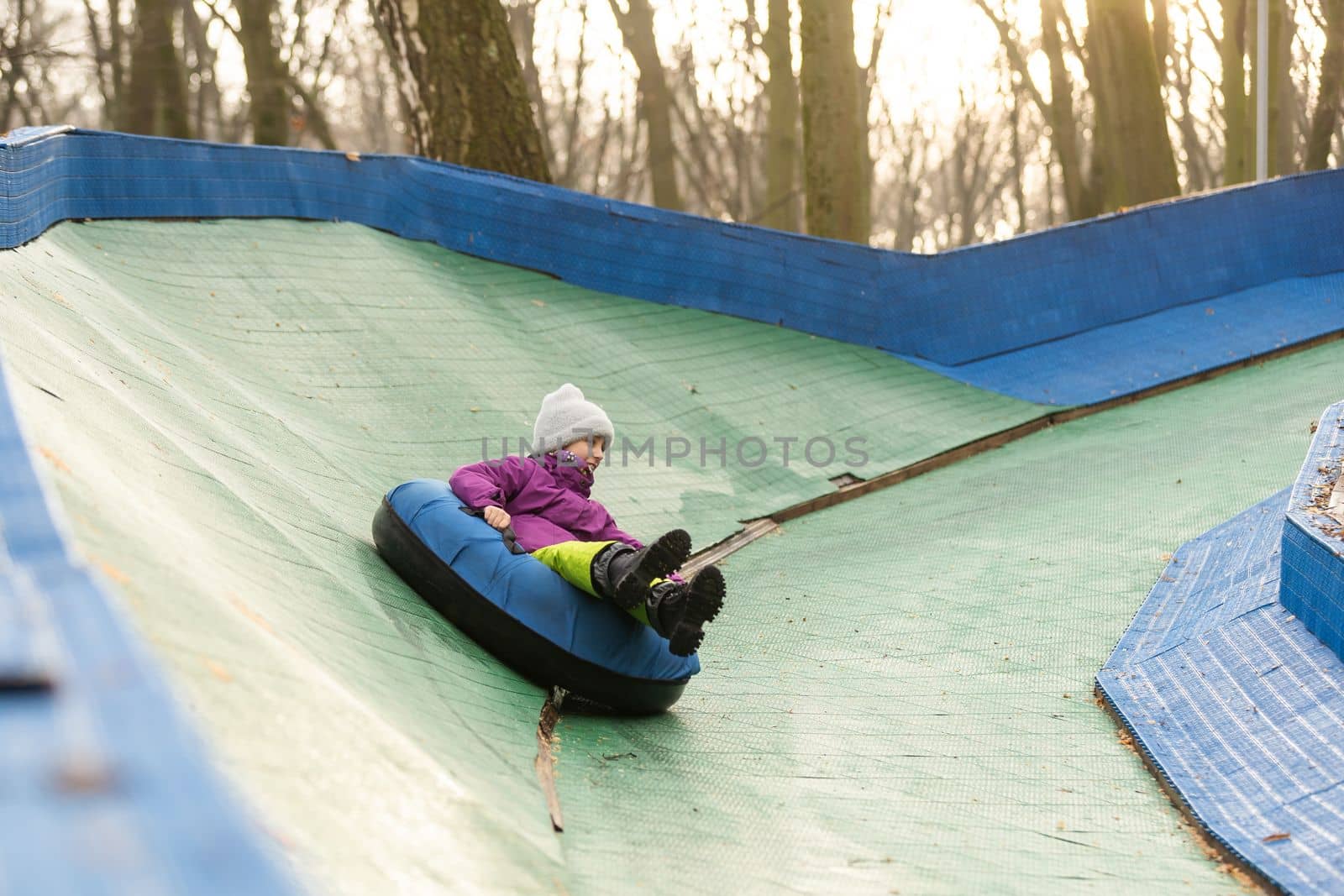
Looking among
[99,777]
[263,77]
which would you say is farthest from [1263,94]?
[99,777]

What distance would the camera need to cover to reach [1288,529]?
4.65m

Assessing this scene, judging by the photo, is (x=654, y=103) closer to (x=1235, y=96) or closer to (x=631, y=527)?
(x=1235, y=96)

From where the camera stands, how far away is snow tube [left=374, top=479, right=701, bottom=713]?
4211 mm

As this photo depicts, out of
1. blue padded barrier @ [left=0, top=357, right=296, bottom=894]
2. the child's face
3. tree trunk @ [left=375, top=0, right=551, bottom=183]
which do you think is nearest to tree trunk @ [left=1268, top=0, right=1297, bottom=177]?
tree trunk @ [left=375, top=0, right=551, bottom=183]

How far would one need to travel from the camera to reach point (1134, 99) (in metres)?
14.9

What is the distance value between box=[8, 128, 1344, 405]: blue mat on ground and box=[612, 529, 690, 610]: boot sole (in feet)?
15.2

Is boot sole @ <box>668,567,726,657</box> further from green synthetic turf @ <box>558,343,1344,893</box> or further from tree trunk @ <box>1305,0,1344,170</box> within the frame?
tree trunk @ <box>1305,0,1344,170</box>

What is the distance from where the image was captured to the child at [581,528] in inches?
153

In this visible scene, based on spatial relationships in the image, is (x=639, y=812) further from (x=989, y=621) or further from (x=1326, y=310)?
(x=1326, y=310)

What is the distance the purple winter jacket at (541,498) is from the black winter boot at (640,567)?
0.45m

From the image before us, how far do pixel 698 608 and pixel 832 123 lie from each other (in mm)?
9634

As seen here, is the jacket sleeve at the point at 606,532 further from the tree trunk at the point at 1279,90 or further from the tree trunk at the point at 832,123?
the tree trunk at the point at 1279,90

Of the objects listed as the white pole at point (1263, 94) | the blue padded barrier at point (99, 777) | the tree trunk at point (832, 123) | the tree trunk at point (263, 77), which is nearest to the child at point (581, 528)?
the blue padded barrier at point (99, 777)

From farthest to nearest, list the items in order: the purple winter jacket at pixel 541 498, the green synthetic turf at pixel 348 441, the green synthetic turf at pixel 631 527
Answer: the purple winter jacket at pixel 541 498, the green synthetic turf at pixel 631 527, the green synthetic turf at pixel 348 441
